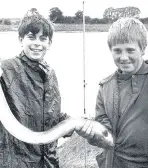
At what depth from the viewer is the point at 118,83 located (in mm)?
2572

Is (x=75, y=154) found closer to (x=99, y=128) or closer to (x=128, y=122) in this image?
(x=99, y=128)

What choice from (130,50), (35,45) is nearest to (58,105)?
(35,45)

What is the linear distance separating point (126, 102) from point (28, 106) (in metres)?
0.78

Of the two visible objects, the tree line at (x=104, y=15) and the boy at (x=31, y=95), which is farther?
the tree line at (x=104, y=15)

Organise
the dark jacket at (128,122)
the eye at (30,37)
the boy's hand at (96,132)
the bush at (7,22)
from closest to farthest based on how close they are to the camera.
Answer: the dark jacket at (128,122), the boy's hand at (96,132), the eye at (30,37), the bush at (7,22)

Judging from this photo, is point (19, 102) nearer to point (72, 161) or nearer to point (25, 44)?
point (25, 44)

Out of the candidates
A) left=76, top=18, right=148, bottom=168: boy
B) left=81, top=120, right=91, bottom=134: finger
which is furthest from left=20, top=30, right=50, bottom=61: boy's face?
left=81, top=120, right=91, bottom=134: finger

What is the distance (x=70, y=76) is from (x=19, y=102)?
4.43 m

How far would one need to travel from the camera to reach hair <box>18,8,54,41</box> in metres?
2.75

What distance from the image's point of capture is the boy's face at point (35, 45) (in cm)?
272

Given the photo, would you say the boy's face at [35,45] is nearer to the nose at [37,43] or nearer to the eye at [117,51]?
the nose at [37,43]

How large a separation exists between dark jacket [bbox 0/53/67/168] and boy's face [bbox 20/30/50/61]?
1.9 inches

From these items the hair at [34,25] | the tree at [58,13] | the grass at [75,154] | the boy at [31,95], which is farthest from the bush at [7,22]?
the grass at [75,154]

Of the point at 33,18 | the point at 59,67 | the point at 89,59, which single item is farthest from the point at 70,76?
the point at 33,18
